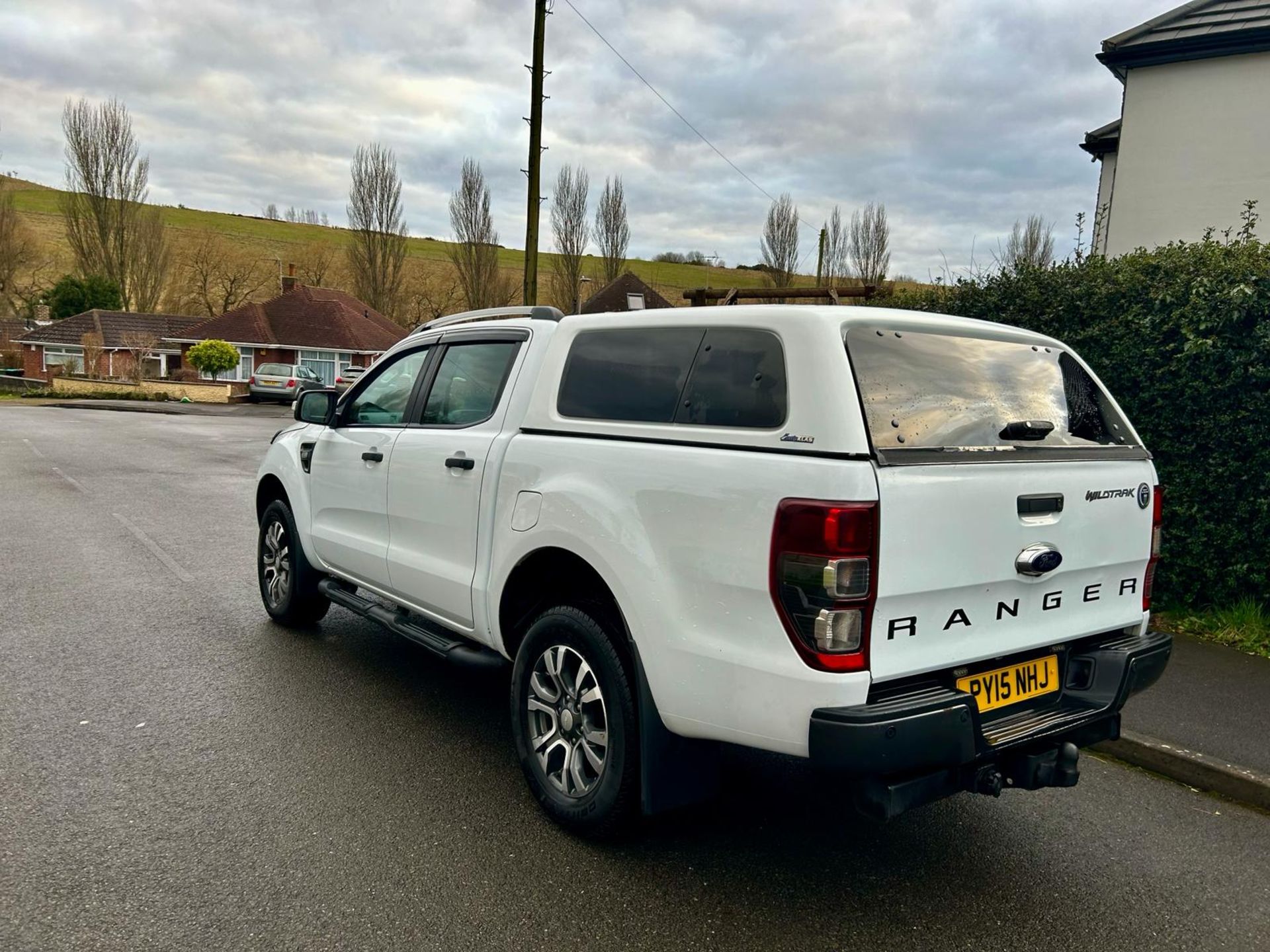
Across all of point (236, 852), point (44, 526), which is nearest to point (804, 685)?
point (236, 852)

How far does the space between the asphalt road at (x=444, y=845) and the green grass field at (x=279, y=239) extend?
6306cm

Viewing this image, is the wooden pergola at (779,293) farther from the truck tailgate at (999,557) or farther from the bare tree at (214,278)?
the bare tree at (214,278)

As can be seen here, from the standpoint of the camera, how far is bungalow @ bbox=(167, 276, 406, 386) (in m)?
48.9

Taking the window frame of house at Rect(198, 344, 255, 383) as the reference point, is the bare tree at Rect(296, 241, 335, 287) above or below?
above

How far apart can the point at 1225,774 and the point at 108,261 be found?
214ft

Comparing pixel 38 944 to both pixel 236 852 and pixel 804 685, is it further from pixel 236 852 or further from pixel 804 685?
pixel 804 685

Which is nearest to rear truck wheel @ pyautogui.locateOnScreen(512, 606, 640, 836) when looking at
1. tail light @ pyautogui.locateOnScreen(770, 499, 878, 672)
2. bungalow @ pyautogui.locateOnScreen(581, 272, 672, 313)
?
tail light @ pyautogui.locateOnScreen(770, 499, 878, 672)

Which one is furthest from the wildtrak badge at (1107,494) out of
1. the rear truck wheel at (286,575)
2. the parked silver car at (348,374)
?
the parked silver car at (348,374)

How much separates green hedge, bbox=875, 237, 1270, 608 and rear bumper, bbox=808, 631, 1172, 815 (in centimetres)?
327

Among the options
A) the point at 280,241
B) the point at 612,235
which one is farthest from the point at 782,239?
the point at 280,241

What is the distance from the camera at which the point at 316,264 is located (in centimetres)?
8219

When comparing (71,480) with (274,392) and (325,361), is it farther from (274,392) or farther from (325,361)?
(325,361)

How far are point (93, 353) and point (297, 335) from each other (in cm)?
1018

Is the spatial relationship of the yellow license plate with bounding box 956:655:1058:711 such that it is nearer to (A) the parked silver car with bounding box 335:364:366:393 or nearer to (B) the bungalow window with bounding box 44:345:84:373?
(A) the parked silver car with bounding box 335:364:366:393
